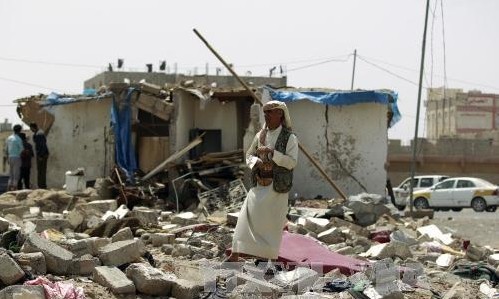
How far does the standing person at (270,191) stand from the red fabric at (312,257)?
50cm

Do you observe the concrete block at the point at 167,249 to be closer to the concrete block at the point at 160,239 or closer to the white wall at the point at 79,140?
the concrete block at the point at 160,239

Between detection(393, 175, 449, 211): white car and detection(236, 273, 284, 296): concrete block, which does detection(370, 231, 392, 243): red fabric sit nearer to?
detection(236, 273, 284, 296): concrete block

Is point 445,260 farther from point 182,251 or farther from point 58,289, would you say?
point 58,289

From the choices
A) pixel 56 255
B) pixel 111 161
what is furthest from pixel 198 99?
pixel 56 255

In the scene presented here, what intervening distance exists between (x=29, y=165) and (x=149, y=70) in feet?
76.5

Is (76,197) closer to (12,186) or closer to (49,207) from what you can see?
(49,207)

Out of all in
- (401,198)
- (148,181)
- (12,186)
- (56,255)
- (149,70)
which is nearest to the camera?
(56,255)

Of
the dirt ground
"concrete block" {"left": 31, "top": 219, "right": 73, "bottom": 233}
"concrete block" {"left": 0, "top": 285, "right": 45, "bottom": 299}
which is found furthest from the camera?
the dirt ground

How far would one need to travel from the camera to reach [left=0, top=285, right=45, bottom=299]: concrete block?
486cm

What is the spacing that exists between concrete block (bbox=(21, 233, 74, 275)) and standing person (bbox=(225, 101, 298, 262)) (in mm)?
1584

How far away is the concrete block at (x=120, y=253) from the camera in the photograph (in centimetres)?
604

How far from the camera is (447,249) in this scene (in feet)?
32.0

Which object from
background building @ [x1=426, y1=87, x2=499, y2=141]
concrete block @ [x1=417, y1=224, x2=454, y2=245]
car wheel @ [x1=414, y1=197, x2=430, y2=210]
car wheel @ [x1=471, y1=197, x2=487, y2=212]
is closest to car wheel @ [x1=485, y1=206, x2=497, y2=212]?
car wheel @ [x1=471, y1=197, x2=487, y2=212]

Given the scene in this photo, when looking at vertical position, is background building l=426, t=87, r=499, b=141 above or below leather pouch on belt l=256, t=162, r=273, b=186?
above
